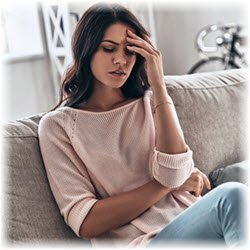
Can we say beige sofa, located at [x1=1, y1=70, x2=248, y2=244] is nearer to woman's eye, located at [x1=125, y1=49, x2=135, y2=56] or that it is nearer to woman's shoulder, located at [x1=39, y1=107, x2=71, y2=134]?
woman's shoulder, located at [x1=39, y1=107, x2=71, y2=134]

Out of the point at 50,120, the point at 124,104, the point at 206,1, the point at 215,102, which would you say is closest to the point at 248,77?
the point at 215,102

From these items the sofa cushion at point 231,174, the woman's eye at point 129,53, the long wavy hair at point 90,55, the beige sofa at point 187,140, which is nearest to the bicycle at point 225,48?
the beige sofa at point 187,140

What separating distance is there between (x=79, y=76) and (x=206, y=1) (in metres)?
3.43

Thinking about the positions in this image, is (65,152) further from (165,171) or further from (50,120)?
(165,171)

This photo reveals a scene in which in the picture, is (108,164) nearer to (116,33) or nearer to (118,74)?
(118,74)

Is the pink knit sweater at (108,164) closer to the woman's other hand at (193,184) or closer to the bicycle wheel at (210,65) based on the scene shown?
the woman's other hand at (193,184)

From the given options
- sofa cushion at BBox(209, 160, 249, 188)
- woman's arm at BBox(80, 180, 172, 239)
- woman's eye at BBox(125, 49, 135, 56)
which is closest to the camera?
woman's arm at BBox(80, 180, 172, 239)

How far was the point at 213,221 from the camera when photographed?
1.26 meters

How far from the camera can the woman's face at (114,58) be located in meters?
1.46

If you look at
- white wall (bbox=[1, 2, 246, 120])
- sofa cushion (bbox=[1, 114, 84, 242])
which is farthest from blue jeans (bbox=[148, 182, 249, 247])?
white wall (bbox=[1, 2, 246, 120])

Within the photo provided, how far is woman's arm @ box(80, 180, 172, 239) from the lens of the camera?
1368 millimetres

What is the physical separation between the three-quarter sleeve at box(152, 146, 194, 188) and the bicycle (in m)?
2.75

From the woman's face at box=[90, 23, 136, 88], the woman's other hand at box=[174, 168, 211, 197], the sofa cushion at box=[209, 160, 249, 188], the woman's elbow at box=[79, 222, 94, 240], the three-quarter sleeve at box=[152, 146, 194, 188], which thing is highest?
the woman's face at box=[90, 23, 136, 88]

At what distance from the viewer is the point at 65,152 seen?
4.68 feet
